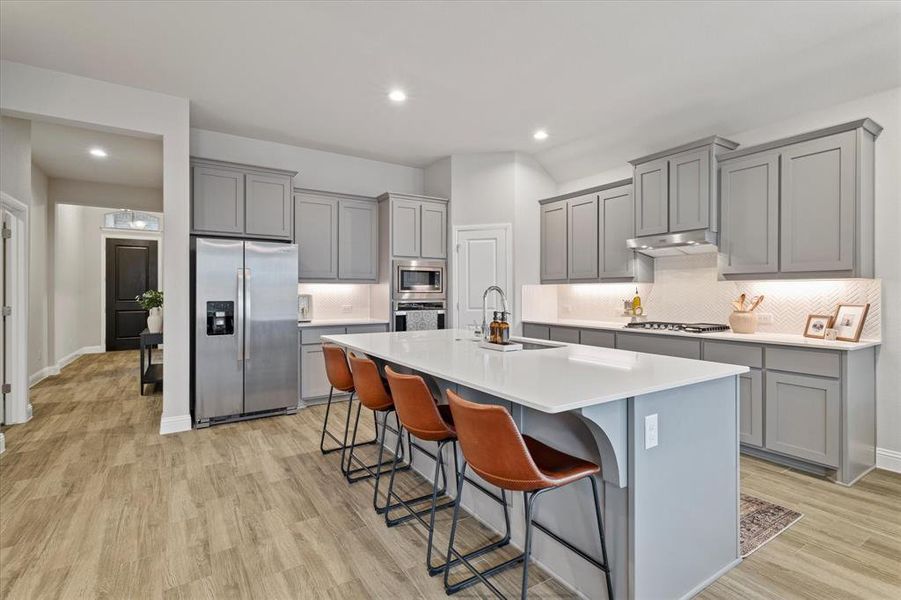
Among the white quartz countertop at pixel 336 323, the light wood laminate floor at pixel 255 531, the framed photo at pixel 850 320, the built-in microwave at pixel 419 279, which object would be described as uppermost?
the built-in microwave at pixel 419 279

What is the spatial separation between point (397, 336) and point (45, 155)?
5309 millimetres

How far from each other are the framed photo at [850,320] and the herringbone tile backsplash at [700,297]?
13cm

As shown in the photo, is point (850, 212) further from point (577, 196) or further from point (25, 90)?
point (25, 90)

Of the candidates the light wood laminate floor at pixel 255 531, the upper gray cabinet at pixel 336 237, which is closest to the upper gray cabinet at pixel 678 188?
the light wood laminate floor at pixel 255 531

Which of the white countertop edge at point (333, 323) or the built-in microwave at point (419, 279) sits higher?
the built-in microwave at point (419, 279)

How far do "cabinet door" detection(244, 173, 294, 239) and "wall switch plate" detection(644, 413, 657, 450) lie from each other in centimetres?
420

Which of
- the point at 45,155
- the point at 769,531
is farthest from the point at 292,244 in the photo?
the point at 769,531

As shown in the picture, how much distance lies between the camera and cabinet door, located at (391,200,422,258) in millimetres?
5391

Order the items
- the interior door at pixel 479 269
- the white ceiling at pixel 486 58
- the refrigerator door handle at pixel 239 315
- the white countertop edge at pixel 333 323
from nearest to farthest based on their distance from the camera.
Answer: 1. the white ceiling at pixel 486 58
2. the refrigerator door handle at pixel 239 315
3. the white countertop edge at pixel 333 323
4. the interior door at pixel 479 269

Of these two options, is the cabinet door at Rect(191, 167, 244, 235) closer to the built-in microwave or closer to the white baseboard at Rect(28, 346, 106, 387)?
the built-in microwave

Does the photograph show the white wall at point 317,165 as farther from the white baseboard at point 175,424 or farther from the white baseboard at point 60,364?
the white baseboard at point 60,364

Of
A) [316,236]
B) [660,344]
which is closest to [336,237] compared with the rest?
[316,236]

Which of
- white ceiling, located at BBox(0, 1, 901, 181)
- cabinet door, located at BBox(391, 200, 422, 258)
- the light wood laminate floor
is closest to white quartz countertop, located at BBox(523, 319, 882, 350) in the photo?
the light wood laminate floor

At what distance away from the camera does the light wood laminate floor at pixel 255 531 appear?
1.93 m
